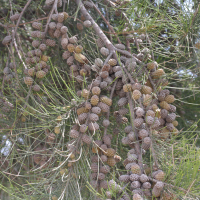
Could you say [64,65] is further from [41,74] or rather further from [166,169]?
[166,169]

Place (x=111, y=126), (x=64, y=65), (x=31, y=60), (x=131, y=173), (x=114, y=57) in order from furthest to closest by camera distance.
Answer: (x=64, y=65) → (x=111, y=126) → (x=31, y=60) → (x=114, y=57) → (x=131, y=173)

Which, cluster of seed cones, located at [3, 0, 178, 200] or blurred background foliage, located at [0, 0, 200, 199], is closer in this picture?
cluster of seed cones, located at [3, 0, 178, 200]

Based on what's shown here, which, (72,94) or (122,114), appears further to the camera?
(122,114)

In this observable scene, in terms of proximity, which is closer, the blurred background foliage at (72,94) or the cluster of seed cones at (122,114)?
the cluster of seed cones at (122,114)

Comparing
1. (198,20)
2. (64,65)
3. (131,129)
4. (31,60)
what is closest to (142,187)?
(131,129)

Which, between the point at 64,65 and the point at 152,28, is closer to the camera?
the point at 152,28

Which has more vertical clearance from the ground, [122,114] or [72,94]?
[72,94]

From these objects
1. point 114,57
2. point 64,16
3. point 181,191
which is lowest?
point 181,191

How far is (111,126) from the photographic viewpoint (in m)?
1.37

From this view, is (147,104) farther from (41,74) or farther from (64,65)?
(64,65)

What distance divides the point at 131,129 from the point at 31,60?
0.62m

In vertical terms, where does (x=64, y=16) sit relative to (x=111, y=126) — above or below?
above

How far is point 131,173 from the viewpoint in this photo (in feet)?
2.76

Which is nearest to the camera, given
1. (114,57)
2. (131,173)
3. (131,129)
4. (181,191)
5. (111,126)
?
(181,191)
